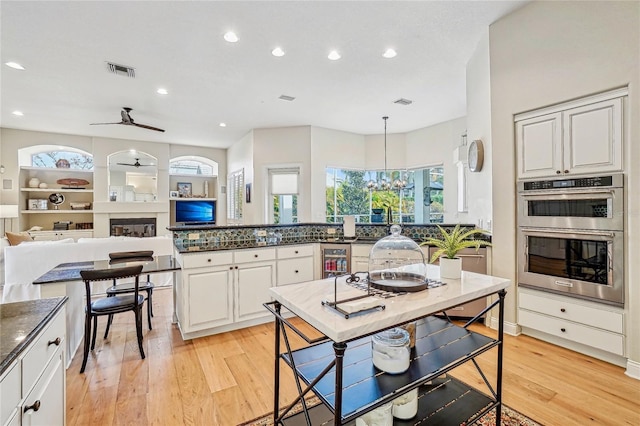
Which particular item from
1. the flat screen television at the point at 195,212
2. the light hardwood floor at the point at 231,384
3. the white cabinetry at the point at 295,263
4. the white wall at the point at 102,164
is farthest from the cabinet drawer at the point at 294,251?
the flat screen television at the point at 195,212

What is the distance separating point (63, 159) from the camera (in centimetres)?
736

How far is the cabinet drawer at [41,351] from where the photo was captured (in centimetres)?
108

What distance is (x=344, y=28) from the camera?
3072mm

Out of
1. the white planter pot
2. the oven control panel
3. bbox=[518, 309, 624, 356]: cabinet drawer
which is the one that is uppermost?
the oven control panel

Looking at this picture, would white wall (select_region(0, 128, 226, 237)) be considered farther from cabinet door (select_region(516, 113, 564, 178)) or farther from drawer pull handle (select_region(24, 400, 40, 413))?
cabinet door (select_region(516, 113, 564, 178))

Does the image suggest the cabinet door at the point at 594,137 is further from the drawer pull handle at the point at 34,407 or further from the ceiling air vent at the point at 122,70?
the ceiling air vent at the point at 122,70

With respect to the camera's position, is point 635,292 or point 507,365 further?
point 507,365

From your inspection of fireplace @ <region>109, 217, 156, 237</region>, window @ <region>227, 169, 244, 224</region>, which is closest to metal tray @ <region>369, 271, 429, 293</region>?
window @ <region>227, 169, 244, 224</region>

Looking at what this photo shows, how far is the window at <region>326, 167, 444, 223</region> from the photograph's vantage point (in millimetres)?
6602

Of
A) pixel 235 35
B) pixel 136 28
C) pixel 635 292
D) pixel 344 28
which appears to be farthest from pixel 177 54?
pixel 635 292

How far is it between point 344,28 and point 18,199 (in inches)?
315

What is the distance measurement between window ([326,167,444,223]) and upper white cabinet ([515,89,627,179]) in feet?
11.8

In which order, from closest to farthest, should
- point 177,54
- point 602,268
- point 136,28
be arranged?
point 602,268 → point 136,28 → point 177,54

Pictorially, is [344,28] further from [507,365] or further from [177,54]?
[507,365]
